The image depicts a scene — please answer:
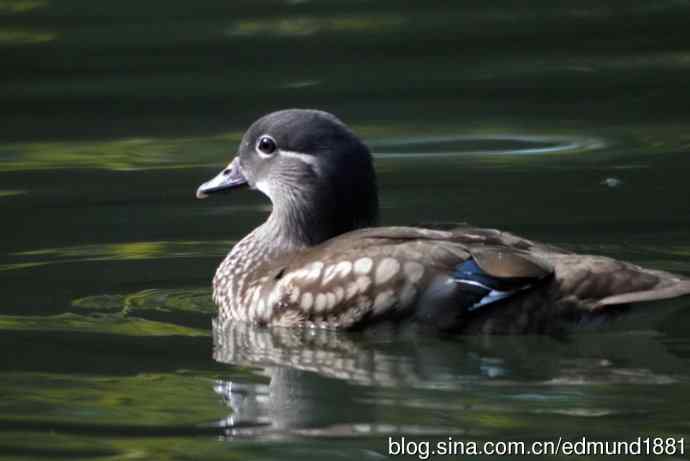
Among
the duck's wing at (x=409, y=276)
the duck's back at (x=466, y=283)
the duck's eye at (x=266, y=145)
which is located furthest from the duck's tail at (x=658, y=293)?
the duck's eye at (x=266, y=145)

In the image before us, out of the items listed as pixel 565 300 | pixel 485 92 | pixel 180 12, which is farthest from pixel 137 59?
pixel 565 300

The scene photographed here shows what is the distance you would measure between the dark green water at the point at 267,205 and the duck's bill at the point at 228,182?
1.50ft

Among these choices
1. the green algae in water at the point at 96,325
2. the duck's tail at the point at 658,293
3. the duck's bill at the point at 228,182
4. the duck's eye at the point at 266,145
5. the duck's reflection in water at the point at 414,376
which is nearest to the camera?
the duck's reflection in water at the point at 414,376

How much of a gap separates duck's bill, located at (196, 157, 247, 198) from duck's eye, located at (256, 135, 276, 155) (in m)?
0.30

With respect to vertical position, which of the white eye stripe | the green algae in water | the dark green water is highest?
the white eye stripe

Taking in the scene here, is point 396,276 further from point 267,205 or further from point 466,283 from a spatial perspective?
point 267,205

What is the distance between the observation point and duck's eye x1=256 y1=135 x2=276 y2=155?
33.8 feet

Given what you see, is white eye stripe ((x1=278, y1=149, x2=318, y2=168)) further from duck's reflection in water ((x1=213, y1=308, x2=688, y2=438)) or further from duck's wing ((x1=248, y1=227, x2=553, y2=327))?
duck's reflection in water ((x1=213, y1=308, x2=688, y2=438))

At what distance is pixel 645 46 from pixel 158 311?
6.93 metres

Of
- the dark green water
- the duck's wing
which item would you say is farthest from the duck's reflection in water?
the duck's wing

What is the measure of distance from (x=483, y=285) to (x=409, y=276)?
34 centimetres

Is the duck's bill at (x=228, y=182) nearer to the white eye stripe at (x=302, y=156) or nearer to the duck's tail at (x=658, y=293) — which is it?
the white eye stripe at (x=302, y=156)

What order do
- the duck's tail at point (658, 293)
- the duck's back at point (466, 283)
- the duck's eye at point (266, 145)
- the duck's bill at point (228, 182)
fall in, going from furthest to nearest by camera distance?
the duck's bill at point (228, 182) < the duck's eye at point (266, 145) < the duck's back at point (466, 283) < the duck's tail at point (658, 293)

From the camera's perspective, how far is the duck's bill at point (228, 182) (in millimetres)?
10648
